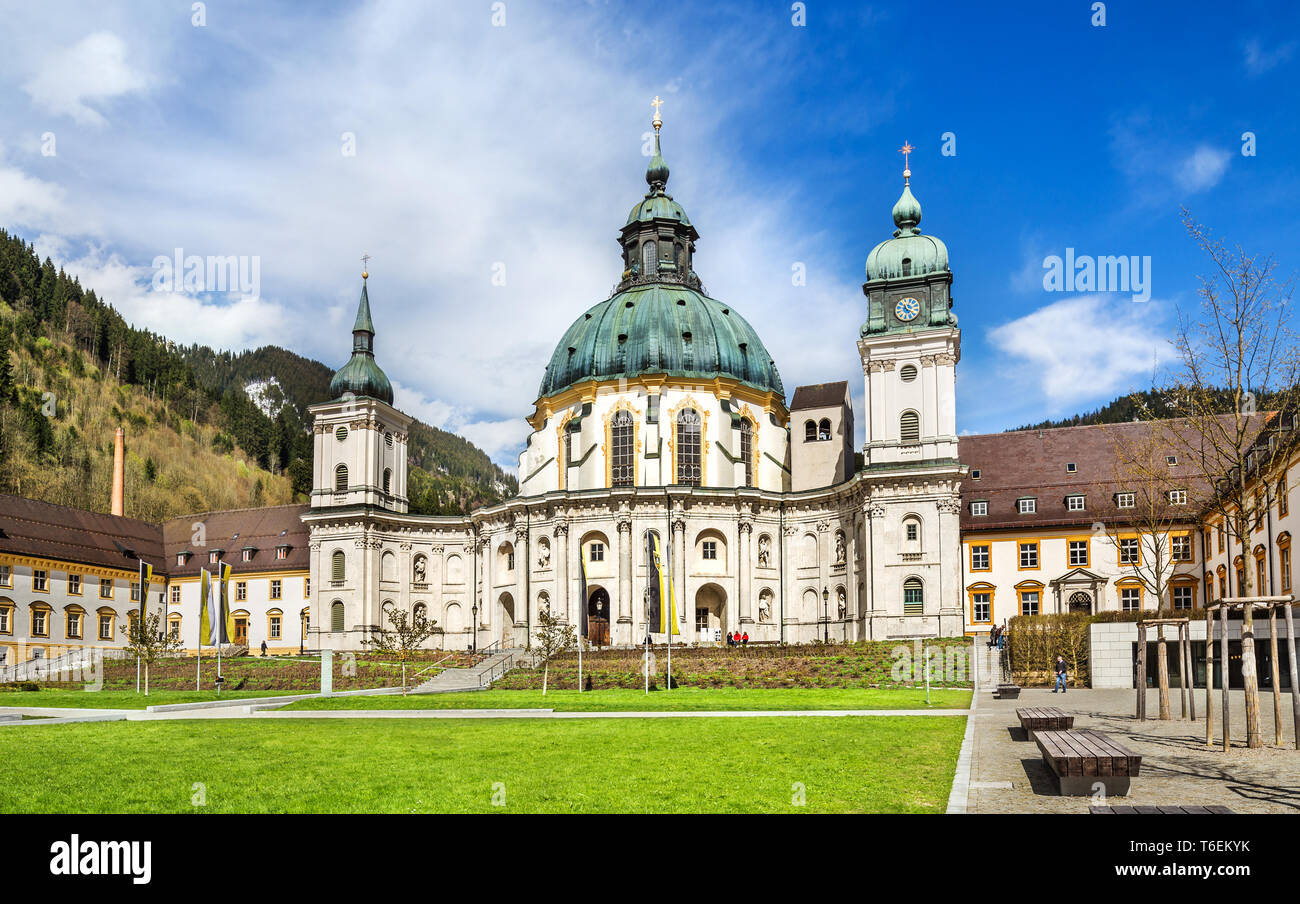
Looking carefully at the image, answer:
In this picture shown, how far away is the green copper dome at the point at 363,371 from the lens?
86.6m

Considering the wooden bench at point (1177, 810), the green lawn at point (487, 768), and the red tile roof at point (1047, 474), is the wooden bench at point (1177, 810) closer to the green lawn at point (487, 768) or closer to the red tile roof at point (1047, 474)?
the green lawn at point (487, 768)

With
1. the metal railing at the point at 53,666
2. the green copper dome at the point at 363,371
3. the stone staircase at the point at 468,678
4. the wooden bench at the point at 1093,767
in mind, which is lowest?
the metal railing at the point at 53,666

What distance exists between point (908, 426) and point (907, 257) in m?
11.2

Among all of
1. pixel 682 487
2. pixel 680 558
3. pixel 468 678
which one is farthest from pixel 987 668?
pixel 682 487

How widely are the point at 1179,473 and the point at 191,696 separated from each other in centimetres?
5542

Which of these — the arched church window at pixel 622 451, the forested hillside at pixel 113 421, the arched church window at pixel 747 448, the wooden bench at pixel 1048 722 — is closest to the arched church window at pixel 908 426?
the arched church window at pixel 747 448

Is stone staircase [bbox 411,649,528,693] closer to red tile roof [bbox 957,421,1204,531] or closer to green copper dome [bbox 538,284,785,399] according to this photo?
green copper dome [bbox 538,284,785,399]

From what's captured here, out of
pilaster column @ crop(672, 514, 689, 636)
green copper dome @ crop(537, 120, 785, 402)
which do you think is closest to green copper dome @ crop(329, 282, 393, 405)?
green copper dome @ crop(537, 120, 785, 402)

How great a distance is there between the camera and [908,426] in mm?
69375

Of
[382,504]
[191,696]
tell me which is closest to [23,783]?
[191,696]

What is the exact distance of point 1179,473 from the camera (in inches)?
2628

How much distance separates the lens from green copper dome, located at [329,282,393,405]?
86.6 m

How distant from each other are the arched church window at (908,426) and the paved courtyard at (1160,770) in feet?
137

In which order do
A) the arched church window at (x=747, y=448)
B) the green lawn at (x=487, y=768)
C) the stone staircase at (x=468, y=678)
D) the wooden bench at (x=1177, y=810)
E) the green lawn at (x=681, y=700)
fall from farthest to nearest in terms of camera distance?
the arched church window at (x=747, y=448) < the stone staircase at (x=468, y=678) < the green lawn at (x=681, y=700) < the green lawn at (x=487, y=768) < the wooden bench at (x=1177, y=810)
